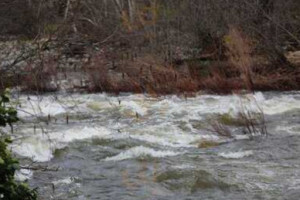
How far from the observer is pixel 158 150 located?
9.33 metres

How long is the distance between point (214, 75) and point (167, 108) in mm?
2272

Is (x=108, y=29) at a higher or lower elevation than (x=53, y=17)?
lower

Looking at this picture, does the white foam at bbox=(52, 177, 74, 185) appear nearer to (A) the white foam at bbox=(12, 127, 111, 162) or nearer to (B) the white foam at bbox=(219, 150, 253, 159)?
(A) the white foam at bbox=(12, 127, 111, 162)

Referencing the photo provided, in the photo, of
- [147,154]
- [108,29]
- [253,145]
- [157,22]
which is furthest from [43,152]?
[108,29]

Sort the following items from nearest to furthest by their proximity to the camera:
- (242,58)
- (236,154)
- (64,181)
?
(64,181)
(236,154)
(242,58)

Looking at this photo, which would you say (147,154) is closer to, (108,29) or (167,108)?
(167,108)

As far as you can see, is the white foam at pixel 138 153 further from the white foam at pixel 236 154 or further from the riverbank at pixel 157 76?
the riverbank at pixel 157 76

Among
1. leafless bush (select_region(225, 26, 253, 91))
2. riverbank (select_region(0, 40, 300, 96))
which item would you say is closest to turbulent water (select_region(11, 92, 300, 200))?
riverbank (select_region(0, 40, 300, 96))

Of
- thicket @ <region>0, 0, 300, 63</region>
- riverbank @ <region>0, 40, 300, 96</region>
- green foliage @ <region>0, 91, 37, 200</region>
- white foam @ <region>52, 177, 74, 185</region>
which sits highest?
green foliage @ <region>0, 91, 37, 200</region>

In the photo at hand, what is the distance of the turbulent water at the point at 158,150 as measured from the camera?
7.37 m

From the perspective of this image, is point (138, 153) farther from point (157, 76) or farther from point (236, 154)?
point (157, 76)

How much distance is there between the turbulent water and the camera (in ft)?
24.2

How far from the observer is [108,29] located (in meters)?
19.3

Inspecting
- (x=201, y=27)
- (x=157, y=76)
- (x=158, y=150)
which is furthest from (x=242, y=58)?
(x=158, y=150)
